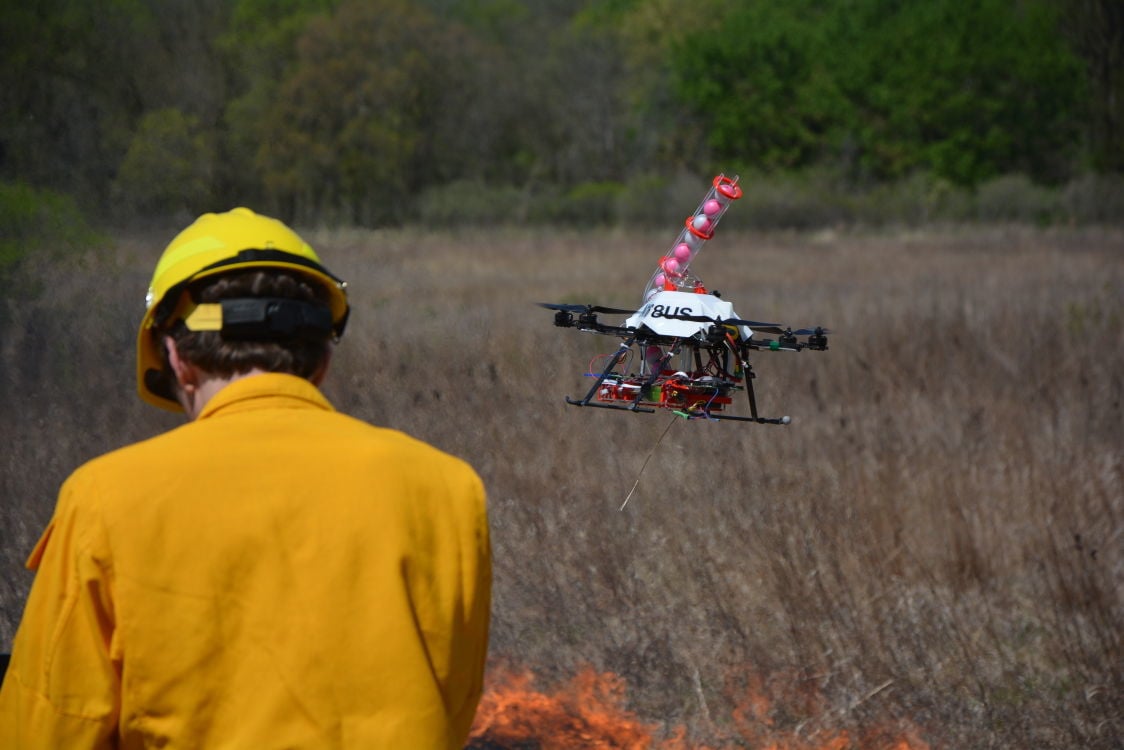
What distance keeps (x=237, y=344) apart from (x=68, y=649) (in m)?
0.42

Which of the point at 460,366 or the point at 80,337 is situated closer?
the point at 460,366

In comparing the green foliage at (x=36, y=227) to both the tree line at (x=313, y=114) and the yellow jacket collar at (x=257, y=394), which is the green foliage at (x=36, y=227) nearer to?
the tree line at (x=313, y=114)

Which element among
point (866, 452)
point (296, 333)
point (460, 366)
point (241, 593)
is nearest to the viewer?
point (241, 593)

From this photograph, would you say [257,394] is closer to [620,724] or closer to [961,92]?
[620,724]

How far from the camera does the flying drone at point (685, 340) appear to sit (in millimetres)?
1490

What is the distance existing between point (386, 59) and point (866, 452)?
346cm

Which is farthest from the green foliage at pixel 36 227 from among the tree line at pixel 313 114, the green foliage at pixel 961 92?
the green foliage at pixel 961 92

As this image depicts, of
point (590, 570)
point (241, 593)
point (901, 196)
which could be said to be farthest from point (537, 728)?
point (901, 196)

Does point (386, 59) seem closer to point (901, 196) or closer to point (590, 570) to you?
point (590, 570)

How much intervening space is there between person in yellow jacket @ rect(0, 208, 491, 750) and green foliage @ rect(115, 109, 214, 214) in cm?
339

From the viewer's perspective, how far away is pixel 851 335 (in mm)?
10773

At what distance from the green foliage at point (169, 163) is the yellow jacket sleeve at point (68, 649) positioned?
340cm

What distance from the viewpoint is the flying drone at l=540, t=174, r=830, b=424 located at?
58.7 inches

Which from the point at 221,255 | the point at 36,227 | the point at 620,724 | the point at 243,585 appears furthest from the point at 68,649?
the point at 36,227
